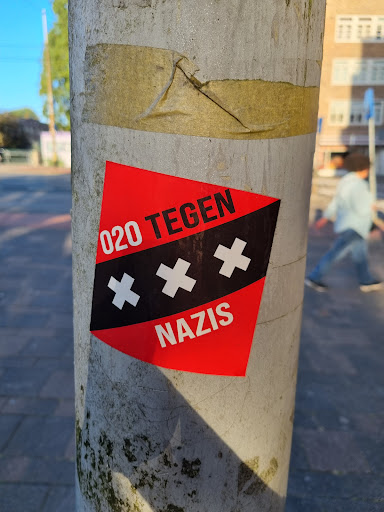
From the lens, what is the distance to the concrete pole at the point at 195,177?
3.68 ft

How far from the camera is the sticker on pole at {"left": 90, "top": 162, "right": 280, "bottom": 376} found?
1198mm

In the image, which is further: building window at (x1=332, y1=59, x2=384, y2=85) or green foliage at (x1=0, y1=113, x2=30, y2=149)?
green foliage at (x1=0, y1=113, x2=30, y2=149)

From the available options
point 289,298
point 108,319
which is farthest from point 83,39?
point 289,298

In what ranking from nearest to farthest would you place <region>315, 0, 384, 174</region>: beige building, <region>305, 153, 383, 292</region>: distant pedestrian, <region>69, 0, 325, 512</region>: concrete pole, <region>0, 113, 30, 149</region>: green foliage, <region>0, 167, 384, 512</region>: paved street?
<region>69, 0, 325, 512</region>: concrete pole < <region>0, 167, 384, 512</region>: paved street < <region>305, 153, 383, 292</region>: distant pedestrian < <region>315, 0, 384, 174</region>: beige building < <region>0, 113, 30, 149</region>: green foliage

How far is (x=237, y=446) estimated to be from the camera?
1.42m

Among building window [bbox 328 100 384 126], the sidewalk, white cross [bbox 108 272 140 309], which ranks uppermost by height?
building window [bbox 328 100 384 126]

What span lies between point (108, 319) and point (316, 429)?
2596 millimetres

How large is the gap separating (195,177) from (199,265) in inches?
9.3

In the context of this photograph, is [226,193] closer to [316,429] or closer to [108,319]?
[108,319]

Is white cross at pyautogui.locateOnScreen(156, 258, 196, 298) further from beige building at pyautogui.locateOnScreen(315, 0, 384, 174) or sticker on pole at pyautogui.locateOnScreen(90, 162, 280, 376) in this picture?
beige building at pyautogui.locateOnScreen(315, 0, 384, 174)

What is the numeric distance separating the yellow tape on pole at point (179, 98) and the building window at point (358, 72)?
3399 centimetres

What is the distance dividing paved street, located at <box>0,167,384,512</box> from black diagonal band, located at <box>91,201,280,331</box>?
2.07 m

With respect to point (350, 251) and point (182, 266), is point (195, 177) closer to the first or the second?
point (182, 266)

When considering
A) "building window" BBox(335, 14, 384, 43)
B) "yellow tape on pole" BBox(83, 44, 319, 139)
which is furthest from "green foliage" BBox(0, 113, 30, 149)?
"yellow tape on pole" BBox(83, 44, 319, 139)
